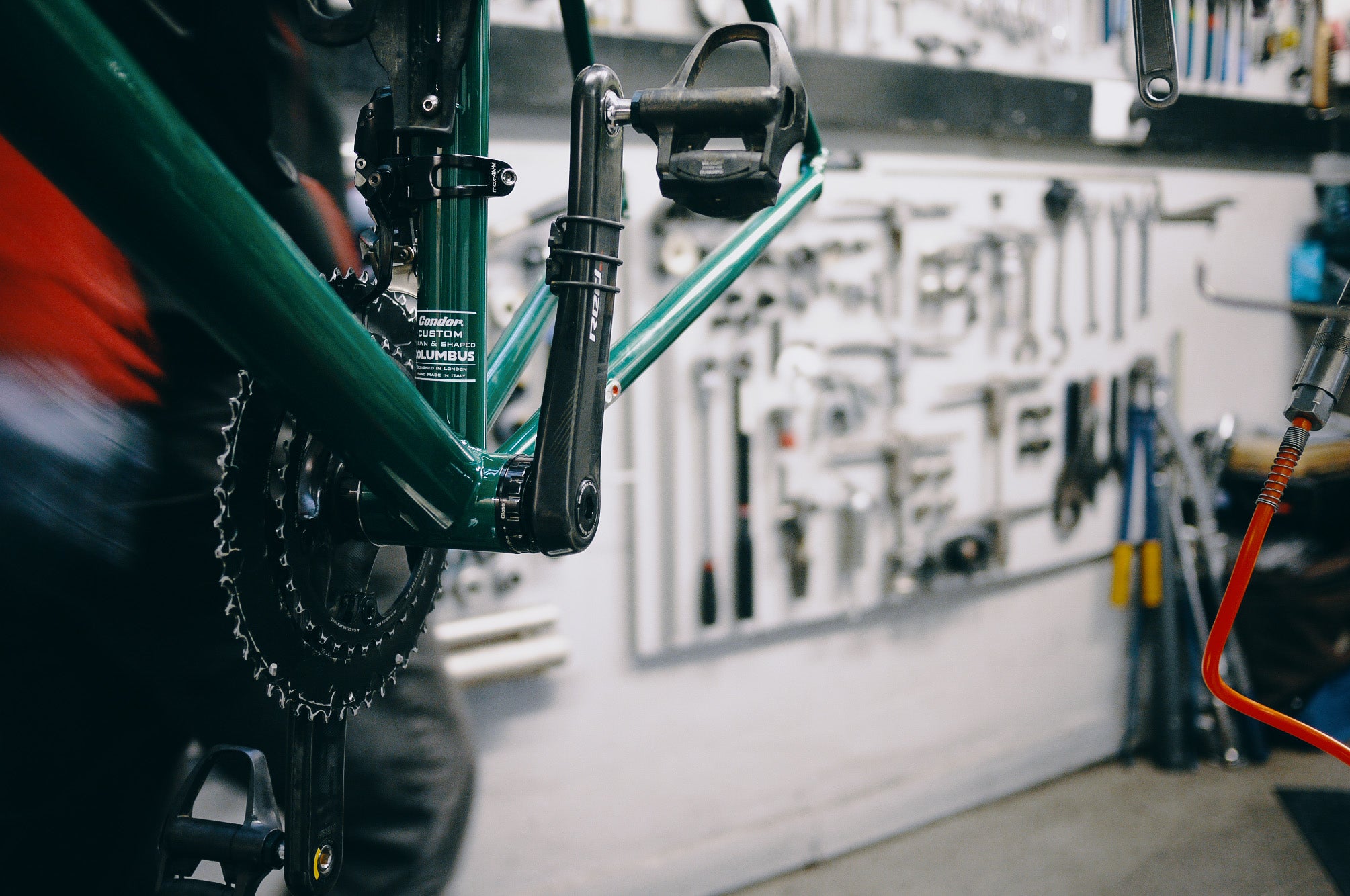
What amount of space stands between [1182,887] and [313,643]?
1.87 metres

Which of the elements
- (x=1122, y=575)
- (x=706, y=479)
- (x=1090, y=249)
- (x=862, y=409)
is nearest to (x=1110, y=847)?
(x=1122, y=575)

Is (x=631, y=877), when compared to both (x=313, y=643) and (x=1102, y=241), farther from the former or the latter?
(x=1102, y=241)

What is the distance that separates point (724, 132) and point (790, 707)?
1530 mm

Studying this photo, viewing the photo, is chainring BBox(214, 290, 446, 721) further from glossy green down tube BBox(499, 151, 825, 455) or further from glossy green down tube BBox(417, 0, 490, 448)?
glossy green down tube BBox(499, 151, 825, 455)

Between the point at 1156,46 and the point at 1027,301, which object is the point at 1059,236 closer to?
the point at 1027,301

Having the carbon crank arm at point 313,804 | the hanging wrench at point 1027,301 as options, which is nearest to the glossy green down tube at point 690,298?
the carbon crank arm at point 313,804

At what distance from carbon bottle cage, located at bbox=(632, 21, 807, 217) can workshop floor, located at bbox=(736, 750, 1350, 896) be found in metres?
1.62

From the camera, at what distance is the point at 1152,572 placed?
2400 mm

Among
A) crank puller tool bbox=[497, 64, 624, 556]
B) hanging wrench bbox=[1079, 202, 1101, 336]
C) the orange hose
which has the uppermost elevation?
hanging wrench bbox=[1079, 202, 1101, 336]

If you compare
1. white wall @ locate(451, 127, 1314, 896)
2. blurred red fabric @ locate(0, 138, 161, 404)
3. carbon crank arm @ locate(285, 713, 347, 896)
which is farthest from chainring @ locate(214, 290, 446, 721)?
white wall @ locate(451, 127, 1314, 896)

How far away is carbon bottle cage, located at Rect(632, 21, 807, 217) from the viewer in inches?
23.8

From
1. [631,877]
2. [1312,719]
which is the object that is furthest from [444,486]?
[1312,719]

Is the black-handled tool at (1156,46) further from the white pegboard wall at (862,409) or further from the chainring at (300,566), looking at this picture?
the white pegboard wall at (862,409)

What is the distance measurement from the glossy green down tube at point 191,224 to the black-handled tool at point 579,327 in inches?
3.9
